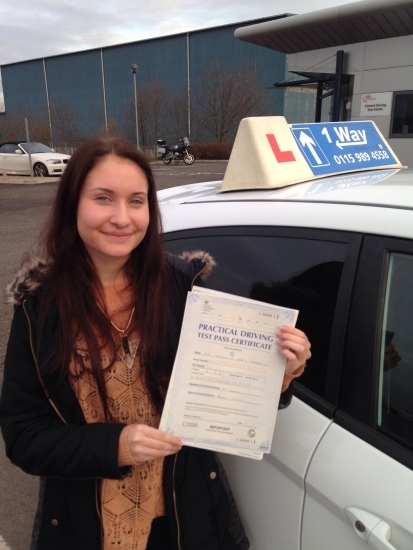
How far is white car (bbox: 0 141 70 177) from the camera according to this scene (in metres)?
17.7

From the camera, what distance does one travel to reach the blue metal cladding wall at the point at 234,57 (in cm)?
3362

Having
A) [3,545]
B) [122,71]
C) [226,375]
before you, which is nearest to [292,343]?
[226,375]

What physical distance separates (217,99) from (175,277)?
36.5 metres

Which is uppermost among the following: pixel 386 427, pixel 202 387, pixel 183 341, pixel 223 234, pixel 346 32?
pixel 346 32

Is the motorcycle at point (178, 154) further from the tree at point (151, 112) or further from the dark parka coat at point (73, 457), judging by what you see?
the dark parka coat at point (73, 457)

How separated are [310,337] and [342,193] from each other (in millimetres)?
472

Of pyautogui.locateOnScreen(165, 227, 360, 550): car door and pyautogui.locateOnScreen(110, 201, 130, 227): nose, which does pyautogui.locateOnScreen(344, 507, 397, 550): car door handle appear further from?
pyautogui.locateOnScreen(110, 201, 130, 227): nose

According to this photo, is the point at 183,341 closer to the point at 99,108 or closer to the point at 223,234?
the point at 223,234

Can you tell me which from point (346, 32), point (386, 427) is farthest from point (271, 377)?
Result: point (346, 32)

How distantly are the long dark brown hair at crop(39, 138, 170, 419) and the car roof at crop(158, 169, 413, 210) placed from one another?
49 cm

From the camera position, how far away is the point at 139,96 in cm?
3859

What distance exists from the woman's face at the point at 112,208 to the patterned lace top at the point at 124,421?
0.17m

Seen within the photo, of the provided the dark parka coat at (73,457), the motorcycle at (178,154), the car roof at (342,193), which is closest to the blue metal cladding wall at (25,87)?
the motorcycle at (178,154)

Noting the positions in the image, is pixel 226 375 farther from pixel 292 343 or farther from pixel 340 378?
pixel 340 378
